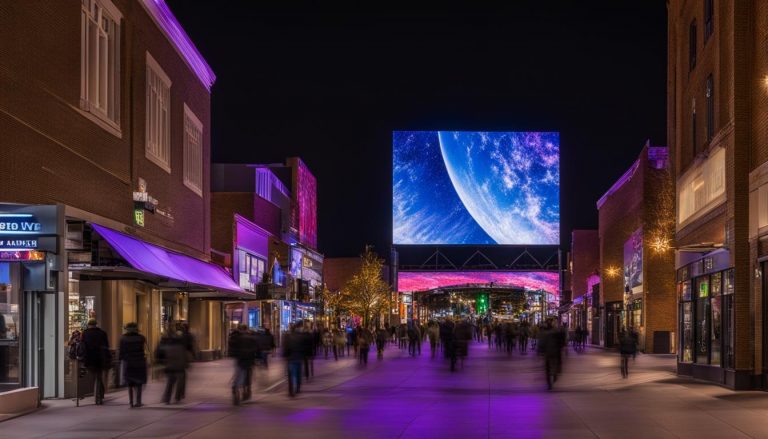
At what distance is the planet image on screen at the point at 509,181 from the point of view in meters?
96.8

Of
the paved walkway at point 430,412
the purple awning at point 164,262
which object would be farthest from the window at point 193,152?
the paved walkway at point 430,412

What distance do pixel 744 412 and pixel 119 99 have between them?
18.6 meters

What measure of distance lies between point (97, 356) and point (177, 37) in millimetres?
17294

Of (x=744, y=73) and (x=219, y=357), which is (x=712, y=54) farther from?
(x=219, y=357)

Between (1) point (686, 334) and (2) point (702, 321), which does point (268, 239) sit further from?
(2) point (702, 321)

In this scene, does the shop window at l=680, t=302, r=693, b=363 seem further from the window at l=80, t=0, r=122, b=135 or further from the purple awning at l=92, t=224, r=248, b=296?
the window at l=80, t=0, r=122, b=135

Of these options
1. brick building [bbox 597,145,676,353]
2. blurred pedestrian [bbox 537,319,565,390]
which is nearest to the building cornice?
blurred pedestrian [bbox 537,319,565,390]

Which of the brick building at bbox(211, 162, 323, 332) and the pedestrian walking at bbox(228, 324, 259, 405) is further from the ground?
the brick building at bbox(211, 162, 323, 332)

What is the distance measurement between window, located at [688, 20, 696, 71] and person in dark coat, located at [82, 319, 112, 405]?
819 inches

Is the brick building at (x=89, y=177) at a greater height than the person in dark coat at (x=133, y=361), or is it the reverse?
the brick building at (x=89, y=177)

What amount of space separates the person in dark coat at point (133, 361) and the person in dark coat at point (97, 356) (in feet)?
2.28

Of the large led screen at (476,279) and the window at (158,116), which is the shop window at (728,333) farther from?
the large led screen at (476,279)

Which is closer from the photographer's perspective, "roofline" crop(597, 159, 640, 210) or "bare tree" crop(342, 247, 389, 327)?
"roofline" crop(597, 159, 640, 210)

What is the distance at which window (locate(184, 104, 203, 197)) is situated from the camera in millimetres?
41500
